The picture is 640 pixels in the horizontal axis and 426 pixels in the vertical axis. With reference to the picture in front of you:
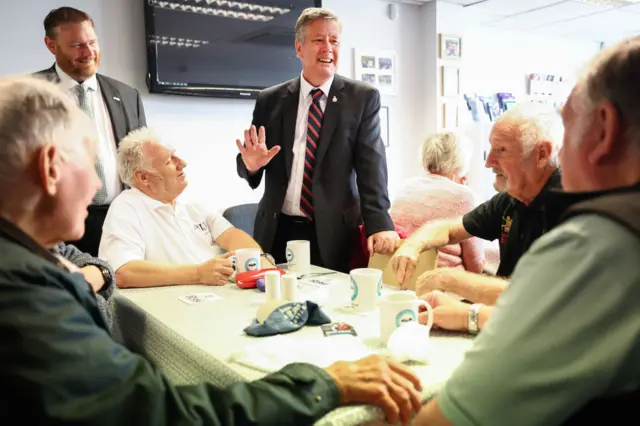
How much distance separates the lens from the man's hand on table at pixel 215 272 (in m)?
1.81

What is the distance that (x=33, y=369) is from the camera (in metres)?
0.69

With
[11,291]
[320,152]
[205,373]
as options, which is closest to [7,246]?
[11,291]

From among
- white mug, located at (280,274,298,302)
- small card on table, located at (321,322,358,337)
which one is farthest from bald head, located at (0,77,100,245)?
white mug, located at (280,274,298,302)

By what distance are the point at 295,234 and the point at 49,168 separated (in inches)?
66.7

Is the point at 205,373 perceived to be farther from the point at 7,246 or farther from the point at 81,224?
the point at 7,246

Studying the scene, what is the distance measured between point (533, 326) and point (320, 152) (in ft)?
5.84

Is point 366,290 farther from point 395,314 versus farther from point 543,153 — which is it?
point 543,153

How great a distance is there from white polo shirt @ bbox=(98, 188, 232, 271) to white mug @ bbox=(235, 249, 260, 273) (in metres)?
0.31

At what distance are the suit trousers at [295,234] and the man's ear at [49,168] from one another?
1.65m

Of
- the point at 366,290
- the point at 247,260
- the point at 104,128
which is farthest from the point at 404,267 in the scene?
the point at 104,128

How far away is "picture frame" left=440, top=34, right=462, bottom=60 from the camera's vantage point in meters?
4.93

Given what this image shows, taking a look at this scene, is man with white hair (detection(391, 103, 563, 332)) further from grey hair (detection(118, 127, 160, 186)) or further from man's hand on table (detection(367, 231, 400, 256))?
grey hair (detection(118, 127, 160, 186))

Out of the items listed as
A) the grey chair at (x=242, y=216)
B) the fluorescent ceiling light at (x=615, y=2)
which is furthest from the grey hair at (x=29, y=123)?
the fluorescent ceiling light at (x=615, y=2)

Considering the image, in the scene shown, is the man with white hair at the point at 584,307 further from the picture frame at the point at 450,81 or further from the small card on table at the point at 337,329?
the picture frame at the point at 450,81
